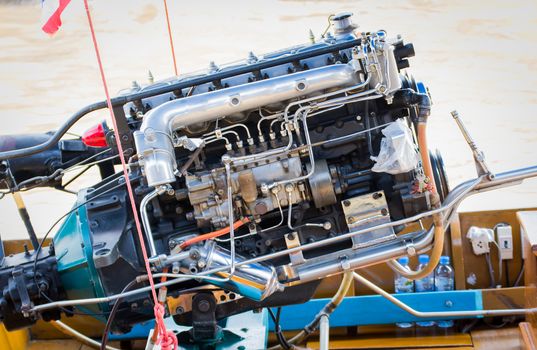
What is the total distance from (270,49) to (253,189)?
166 inches

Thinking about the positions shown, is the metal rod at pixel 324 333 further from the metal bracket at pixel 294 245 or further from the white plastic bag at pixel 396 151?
the white plastic bag at pixel 396 151

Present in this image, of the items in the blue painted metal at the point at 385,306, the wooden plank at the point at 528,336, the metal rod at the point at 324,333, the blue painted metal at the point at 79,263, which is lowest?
the wooden plank at the point at 528,336

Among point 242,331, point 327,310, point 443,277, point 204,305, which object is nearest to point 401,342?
point 443,277

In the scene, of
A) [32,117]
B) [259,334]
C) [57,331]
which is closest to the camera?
[259,334]

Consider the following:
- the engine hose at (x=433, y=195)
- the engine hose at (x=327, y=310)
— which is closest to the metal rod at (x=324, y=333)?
the engine hose at (x=327, y=310)

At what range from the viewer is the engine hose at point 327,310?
3436mm

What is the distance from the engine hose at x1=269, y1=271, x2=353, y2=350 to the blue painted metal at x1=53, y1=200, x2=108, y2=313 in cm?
89

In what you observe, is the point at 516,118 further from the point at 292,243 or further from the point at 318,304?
the point at 292,243

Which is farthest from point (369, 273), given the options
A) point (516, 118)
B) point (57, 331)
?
point (516, 118)

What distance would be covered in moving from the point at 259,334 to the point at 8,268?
1.05 meters

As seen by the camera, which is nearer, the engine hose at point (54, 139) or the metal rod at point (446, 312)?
the engine hose at point (54, 139)

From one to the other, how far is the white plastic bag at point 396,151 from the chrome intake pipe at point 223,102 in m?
0.25

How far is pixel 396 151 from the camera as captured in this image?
2.98 m

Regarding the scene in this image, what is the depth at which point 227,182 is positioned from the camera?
305cm
